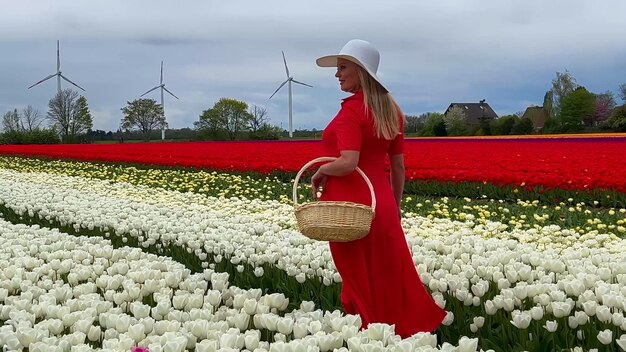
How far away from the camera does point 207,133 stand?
2388 inches

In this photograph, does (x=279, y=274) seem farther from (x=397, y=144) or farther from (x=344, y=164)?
(x=344, y=164)

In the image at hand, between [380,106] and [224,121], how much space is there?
64027mm

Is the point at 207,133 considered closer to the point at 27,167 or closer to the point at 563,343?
the point at 27,167

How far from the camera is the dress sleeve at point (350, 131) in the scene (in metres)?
Answer: 3.98

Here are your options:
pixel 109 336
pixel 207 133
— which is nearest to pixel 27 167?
pixel 109 336

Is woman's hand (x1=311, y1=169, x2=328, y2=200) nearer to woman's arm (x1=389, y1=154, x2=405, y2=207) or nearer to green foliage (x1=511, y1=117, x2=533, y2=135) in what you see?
woman's arm (x1=389, y1=154, x2=405, y2=207)

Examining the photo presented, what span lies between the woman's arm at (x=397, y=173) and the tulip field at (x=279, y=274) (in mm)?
769

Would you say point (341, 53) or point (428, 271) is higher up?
point (341, 53)

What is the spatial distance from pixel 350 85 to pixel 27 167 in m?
25.4

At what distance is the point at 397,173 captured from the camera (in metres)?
4.64

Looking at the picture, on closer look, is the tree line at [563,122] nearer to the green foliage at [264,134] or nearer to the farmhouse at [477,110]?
the green foliage at [264,134]

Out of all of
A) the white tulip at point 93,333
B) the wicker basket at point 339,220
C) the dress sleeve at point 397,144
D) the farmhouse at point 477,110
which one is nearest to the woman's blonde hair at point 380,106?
the dress sleeve at point 397,144

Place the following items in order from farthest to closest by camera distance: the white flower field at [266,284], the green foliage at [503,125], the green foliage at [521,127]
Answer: the green foliage at [503,125] → the green foliage at [521,127] → the white flower field at [266,284]

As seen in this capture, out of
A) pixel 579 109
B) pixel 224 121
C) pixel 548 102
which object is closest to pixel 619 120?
pixel 579 109
